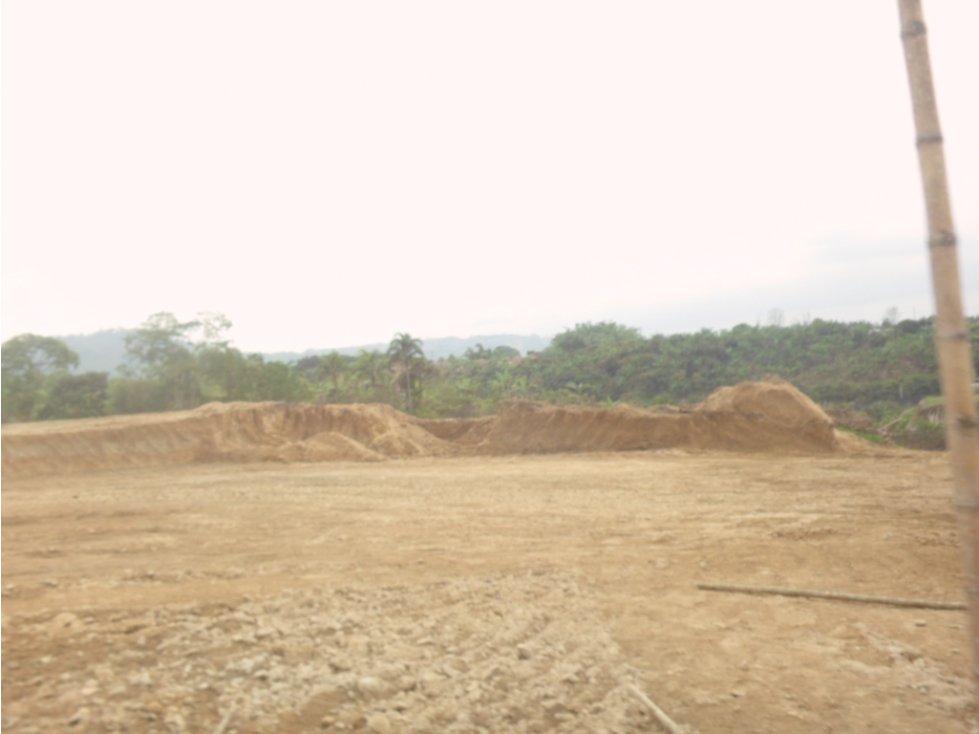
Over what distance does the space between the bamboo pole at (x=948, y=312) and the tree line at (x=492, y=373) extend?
1902 centimetres

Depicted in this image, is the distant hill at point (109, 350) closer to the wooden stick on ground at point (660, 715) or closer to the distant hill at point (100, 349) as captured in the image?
the distant hill at point (100, 349)

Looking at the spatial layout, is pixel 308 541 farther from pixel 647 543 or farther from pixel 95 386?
pixel 95 386

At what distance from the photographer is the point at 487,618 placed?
4.55 metres

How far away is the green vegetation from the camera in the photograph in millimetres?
22078

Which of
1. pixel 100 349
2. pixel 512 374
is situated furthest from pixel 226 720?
pixel 100 349

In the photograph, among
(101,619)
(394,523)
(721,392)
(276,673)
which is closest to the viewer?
(276,673)

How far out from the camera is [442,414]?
2466 cm

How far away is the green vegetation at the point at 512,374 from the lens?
72.4ft

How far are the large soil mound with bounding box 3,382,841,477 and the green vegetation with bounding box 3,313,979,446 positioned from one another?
360 cm

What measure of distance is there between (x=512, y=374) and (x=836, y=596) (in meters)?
28.0

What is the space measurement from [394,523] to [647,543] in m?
2.69

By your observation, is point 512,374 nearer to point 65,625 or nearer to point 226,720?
point 65,625

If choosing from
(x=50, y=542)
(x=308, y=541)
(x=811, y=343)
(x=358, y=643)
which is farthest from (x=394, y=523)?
(x=811, y=343)

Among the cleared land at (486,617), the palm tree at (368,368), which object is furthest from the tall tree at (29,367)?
the cleared land at (486,617)
